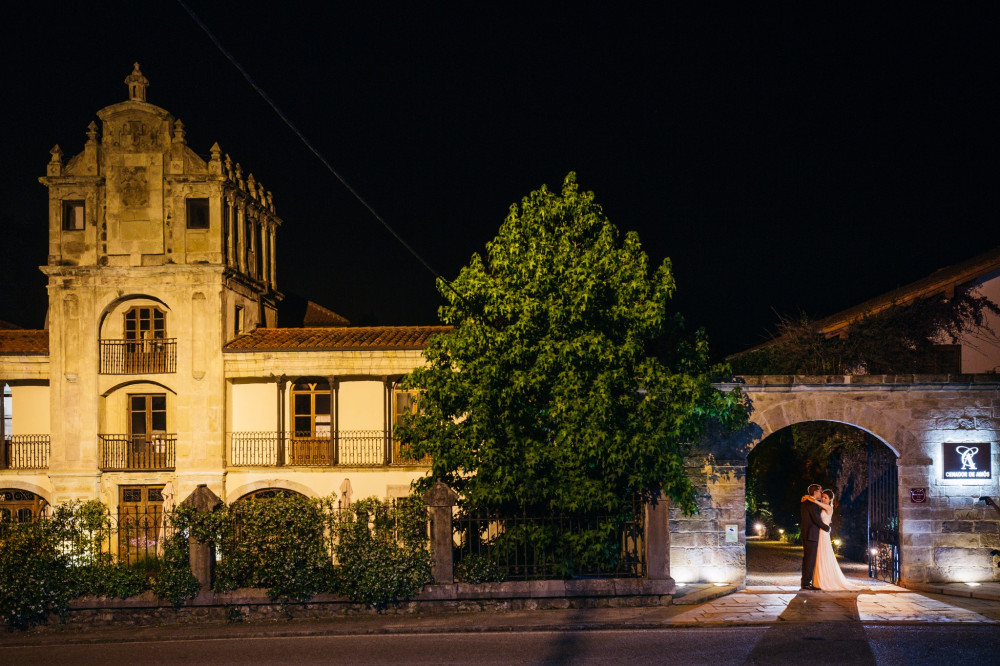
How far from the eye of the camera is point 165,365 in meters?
25.1

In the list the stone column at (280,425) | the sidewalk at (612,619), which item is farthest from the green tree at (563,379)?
the stone column at (280,425)

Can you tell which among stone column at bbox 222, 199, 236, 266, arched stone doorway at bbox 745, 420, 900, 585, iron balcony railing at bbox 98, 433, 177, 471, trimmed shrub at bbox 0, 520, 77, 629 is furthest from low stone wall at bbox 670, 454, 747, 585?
stone column at bbox 222, 199, 236, 266

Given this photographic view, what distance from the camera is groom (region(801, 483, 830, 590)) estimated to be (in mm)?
14570

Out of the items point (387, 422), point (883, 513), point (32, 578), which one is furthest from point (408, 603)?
point (387, 422)

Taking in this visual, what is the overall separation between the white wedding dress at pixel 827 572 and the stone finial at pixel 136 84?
21.4 metres

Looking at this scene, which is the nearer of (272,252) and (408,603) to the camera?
(408,603)

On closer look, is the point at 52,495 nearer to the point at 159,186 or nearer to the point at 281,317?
the point at 159,186

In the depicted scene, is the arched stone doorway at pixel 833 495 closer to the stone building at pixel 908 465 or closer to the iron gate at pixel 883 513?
the iron gate at pixel 883 513

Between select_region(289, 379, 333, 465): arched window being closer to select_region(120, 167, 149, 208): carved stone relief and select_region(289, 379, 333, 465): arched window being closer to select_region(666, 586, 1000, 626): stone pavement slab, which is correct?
select_region(120, 167, 149, 208): carved stone relief

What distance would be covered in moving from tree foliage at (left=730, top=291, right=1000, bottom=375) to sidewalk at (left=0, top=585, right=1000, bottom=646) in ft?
20.5

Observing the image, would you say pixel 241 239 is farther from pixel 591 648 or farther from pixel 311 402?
pixel 591 648

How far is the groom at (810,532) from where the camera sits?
14.6 m

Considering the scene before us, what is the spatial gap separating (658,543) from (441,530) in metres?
3.27

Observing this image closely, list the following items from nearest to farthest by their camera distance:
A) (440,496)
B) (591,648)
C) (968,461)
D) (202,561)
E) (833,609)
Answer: (591,648) → (833,609) → (202,561) → (440,496) → (968,461)
